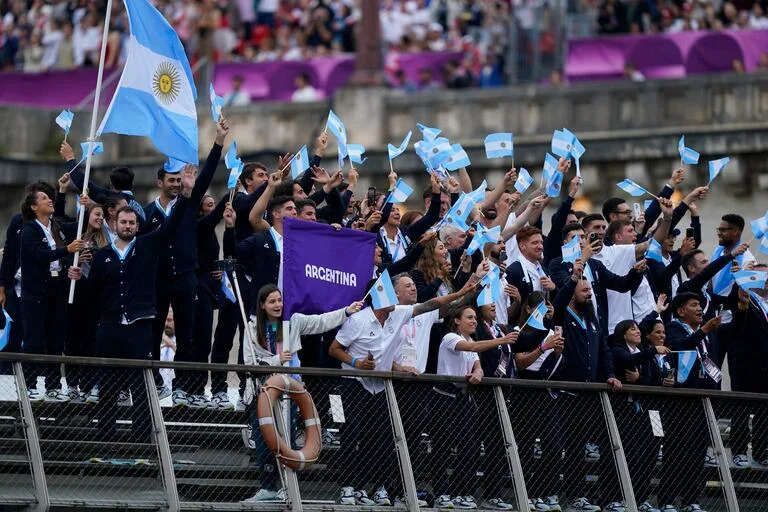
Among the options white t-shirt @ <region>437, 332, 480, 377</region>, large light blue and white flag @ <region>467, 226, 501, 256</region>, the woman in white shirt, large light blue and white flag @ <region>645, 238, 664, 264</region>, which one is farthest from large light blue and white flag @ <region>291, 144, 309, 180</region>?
the woman in white shirt

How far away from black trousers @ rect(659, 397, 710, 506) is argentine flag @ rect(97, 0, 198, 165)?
4.30 metres

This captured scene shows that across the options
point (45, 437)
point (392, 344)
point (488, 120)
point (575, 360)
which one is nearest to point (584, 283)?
point (575, 360)

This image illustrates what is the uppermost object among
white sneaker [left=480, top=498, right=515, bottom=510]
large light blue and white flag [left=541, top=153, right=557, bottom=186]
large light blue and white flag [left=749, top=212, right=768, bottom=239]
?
large light blue and white flag [left=541, top=153, right=557, bottom=186]

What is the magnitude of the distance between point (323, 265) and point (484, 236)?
156 cm

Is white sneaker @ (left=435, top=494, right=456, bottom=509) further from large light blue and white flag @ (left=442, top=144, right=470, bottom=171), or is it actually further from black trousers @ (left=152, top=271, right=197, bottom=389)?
large light blue and white flag @ (left=442, top=144, right=470, bottom=171)

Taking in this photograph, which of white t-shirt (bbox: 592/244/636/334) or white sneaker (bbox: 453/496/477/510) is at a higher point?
white t-shirt (bbox: 592/244/636/334)

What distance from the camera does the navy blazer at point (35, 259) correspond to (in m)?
20.1

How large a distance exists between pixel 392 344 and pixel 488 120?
626 inches

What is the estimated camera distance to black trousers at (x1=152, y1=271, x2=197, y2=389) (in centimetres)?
2078

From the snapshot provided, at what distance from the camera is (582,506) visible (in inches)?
785

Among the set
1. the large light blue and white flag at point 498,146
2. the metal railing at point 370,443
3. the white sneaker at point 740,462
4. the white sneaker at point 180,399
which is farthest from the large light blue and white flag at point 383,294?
the large light blue and white flag at point 498,146

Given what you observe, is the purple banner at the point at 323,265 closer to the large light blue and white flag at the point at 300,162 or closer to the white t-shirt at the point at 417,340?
the white t-shirt at the point at 417,340

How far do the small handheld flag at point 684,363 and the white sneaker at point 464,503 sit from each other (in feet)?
10.1

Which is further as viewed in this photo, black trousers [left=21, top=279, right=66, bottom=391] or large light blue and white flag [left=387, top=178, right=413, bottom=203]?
large light blue and white flag [left=387, top=178, right=413, bottom=203]
